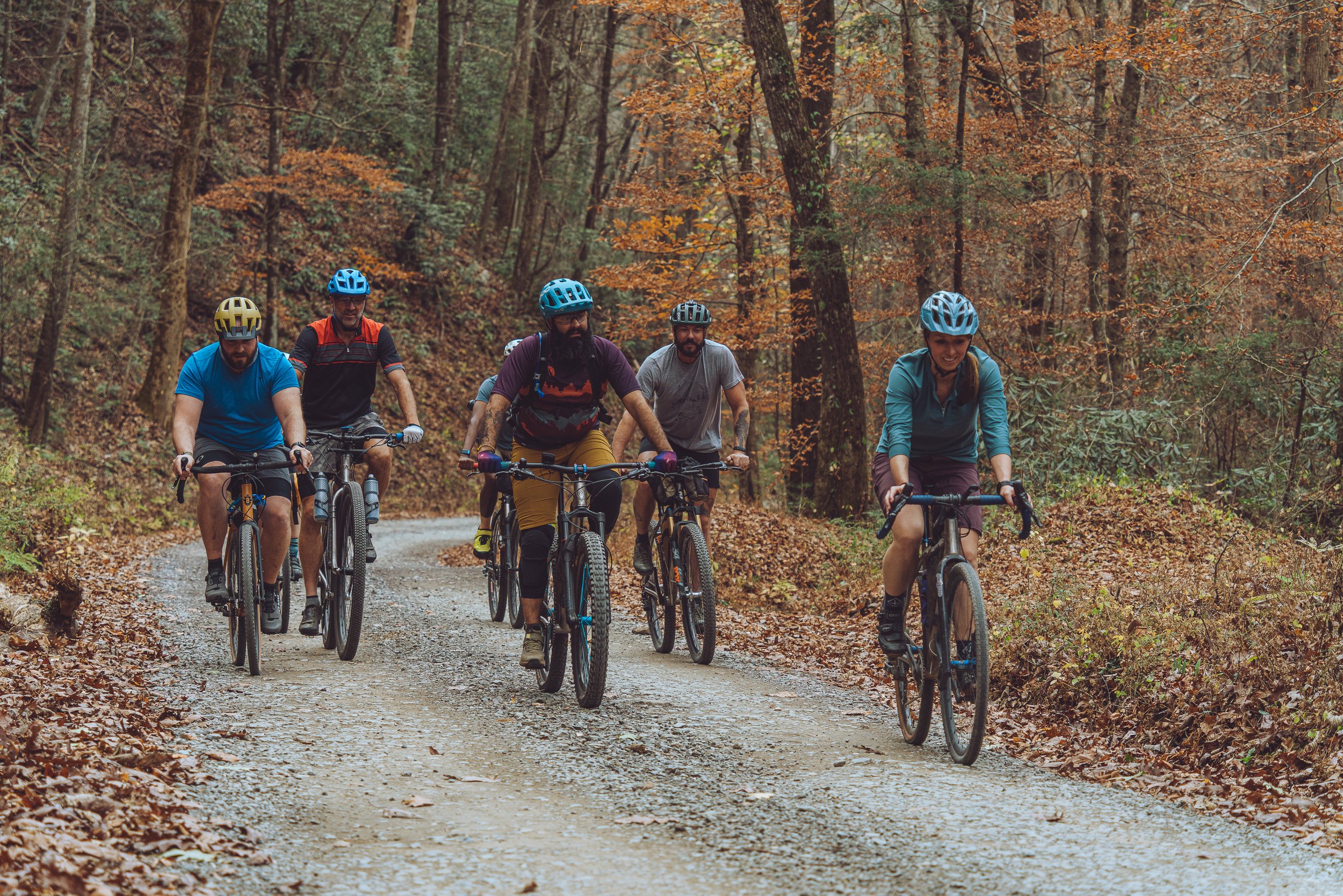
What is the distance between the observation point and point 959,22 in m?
16.5

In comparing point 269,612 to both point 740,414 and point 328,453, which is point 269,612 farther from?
point 740,414

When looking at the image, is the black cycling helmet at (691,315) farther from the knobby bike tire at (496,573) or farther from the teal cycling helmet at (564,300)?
the knobby bike tire at (496,573)

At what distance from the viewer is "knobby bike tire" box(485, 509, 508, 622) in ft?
33.4

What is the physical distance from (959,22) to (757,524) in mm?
8178

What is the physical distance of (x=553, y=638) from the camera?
705cm

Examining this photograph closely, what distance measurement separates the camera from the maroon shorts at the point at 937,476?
6125 millimetres

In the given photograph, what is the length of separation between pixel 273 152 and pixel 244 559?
17961 mm

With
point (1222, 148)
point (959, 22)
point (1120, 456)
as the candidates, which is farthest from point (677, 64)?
point (1120, 456)

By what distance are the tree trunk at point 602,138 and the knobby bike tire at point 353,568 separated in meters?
24.4

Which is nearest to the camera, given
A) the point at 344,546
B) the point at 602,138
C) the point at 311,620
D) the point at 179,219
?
the point at 344,546

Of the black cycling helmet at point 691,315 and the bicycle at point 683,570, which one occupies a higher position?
the black cycling helmet at point 691,315

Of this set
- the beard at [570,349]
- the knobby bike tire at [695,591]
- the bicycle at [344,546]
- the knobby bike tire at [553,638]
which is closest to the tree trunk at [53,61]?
the bicycle at [344,546]

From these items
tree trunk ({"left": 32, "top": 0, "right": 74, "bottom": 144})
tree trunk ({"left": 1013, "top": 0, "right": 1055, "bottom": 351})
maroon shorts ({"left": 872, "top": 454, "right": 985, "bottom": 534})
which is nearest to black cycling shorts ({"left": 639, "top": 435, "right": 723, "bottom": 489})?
maroon shorts ({"left": 872, "top": 454, "right": 985, "bottom": 534})

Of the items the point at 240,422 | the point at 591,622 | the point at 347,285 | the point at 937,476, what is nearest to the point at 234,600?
the point at 240,422
